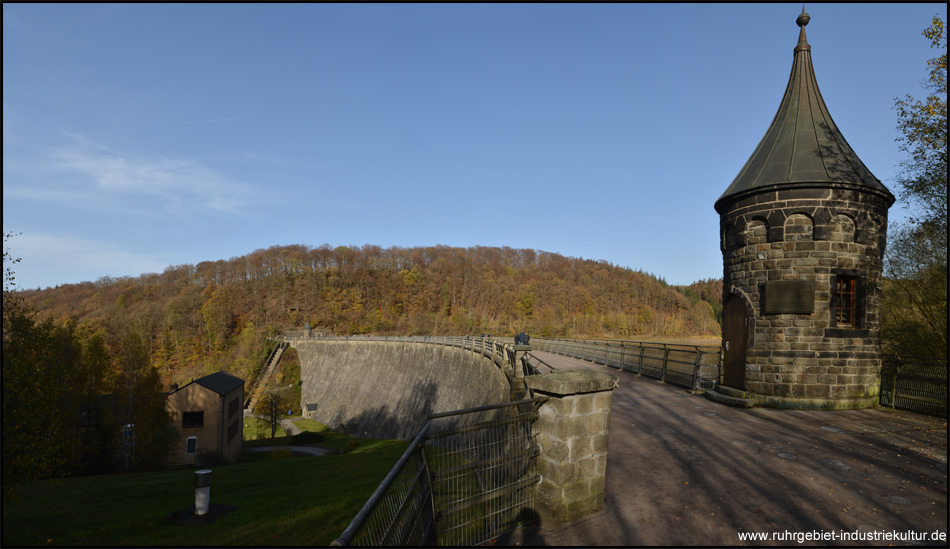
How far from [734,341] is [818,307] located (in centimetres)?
220

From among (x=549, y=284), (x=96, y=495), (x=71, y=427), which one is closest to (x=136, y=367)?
(x=71, y=427)

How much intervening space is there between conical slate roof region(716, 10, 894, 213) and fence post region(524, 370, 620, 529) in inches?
384

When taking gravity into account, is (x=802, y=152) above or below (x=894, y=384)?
above

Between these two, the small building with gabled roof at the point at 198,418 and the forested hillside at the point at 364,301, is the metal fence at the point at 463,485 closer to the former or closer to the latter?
the small building with gabled roof at the point at 198,418

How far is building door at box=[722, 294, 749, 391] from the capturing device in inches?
479

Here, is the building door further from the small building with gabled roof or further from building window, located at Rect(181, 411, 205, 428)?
building window, located at Rect(181, 411, 205, 428)

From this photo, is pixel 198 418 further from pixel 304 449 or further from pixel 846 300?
pixel 846 300

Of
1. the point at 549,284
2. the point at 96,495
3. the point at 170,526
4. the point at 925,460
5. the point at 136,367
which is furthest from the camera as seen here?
the point at 549,284

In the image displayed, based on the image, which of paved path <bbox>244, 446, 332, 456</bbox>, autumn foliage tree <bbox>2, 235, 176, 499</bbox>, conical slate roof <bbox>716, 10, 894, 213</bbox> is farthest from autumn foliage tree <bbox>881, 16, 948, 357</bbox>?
paved path <bbox>244, 446, 332, 456</bbox>

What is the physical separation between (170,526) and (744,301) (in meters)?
16.2

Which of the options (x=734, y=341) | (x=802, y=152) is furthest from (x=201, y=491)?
(x=802, y=152)

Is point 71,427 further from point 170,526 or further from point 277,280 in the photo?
point 277,280

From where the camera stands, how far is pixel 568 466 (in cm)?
498

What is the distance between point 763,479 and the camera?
20.3ft
